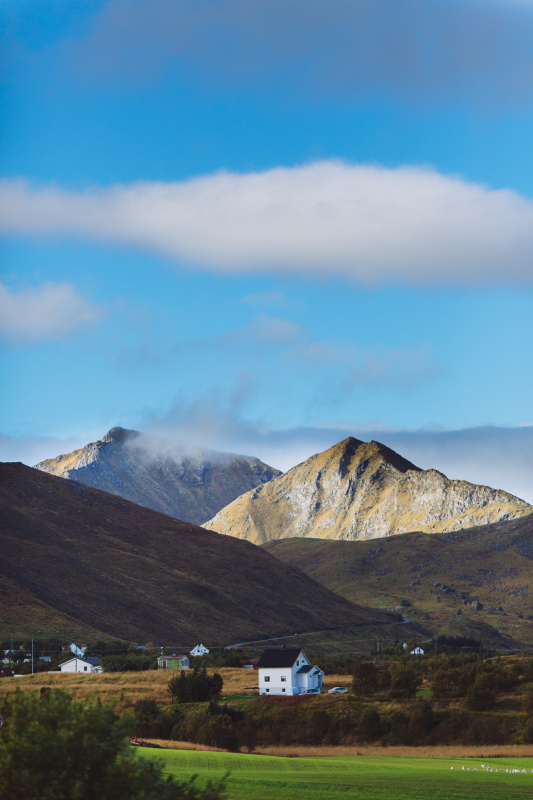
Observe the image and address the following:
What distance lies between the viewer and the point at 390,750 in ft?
207

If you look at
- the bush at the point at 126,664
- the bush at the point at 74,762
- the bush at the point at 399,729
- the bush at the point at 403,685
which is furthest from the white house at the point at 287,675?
the bush at the point at 74,762

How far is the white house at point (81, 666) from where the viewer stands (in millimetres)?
108938

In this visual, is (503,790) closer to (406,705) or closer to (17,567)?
(406,705)

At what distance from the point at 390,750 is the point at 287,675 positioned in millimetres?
29084

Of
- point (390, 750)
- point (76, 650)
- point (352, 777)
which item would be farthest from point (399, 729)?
point (76, 650)

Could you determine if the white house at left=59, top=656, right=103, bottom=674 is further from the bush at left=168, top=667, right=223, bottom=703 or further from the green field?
the green field

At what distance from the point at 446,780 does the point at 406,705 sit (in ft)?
118

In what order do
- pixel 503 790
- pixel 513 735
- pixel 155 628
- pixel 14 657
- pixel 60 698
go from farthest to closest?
pixel 155 628 < pixel 14 657 < pixel 513 735 < pixel 503 790 < pixel 60 698

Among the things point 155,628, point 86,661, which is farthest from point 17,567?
point 86,661

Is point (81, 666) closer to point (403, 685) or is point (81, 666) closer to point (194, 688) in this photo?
point (194, 688)

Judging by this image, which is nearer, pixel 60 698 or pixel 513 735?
pixel 60 698

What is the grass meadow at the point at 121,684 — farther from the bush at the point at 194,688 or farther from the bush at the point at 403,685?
the bush at the point at 403,685

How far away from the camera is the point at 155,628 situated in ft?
554

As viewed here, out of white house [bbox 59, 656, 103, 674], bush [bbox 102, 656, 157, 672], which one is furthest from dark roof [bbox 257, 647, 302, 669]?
white house [bbox 59, 656, 103, 674]
